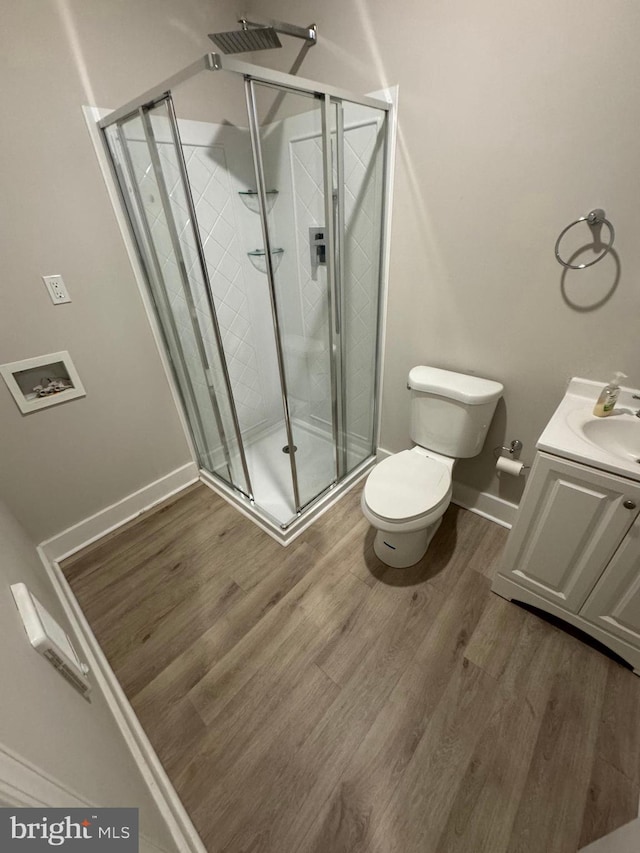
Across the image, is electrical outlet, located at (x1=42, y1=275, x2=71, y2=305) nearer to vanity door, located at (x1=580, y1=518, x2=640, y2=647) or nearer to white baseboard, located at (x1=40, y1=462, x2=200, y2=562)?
white baseboard, located at (x1=40, y1=462, x2=200, y2=562)

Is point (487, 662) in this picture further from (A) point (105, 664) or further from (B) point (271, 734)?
(A) point (105, 664)

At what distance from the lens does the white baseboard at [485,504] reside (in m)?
1.78

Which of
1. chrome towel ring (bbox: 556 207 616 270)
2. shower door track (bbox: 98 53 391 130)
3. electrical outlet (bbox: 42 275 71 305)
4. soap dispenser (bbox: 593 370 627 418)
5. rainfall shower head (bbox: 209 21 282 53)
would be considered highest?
rainfall shower head (bbox: 209 21 282 53)

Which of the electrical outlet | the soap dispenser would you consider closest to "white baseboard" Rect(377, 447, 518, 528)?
the soap dispenser

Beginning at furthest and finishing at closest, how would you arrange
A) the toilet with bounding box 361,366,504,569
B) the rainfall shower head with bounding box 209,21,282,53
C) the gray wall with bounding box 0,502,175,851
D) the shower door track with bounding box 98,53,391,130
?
the toilet with bounding box 361,366,504,569, the rainfall shower head with bounding box 209,21,282,53, the shower door track with bounding box 98,53,391,130, the gray wall with bounding box 0,502,175,851

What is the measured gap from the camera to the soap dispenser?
121 centimetres

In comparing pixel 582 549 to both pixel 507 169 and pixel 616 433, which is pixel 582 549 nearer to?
pixel 616 433

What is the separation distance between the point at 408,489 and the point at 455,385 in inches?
20.1

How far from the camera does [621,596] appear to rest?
3.76 ft

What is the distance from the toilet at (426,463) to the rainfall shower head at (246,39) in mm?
1462

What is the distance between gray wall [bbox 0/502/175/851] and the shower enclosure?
99cm

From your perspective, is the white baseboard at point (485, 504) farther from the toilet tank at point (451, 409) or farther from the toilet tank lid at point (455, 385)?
the toilet tank lid at point (455, 385)

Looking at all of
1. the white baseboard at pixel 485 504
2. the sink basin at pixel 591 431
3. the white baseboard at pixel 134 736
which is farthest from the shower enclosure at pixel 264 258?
the sink basin at pixel 591 431

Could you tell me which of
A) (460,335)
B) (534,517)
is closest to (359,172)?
(460,335)
